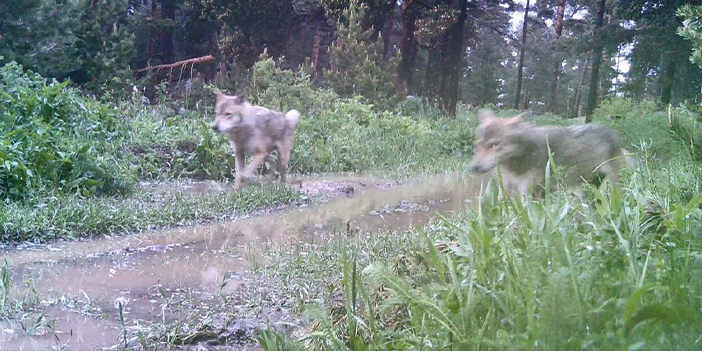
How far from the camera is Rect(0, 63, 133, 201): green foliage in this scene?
7238 millimetres

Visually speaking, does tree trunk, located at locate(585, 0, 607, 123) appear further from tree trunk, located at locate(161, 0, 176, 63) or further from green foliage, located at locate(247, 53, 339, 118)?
tree trunk, located at locate(161, 0, 176, 63)

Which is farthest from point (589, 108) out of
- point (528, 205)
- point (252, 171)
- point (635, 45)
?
point (528, 205)

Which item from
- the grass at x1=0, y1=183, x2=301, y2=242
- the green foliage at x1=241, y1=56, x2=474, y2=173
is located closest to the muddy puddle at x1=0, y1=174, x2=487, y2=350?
the grass at x1=0, y1=183, x2=301, y2=242

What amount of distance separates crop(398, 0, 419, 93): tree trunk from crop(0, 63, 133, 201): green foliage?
1267cm

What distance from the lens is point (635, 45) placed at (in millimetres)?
14484

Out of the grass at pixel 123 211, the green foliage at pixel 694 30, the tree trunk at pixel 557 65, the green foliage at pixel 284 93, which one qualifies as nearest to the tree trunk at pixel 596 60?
the tree trunk at pixel 557 65

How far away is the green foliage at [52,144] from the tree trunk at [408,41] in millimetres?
12672

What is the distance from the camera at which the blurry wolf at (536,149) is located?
6711 millimetres

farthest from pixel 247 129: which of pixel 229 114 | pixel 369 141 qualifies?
pixel 369 141

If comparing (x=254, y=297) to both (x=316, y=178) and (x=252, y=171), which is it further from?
(x=316, y=178)

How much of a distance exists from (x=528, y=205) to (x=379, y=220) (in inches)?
171

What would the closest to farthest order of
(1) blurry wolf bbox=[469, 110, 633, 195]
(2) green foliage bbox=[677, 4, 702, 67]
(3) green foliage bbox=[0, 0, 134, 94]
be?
1. (2) green foliage bbox=[677, 4, 702, 67]
2. (1) blurry wolf bbox=[469, 110, 633, 195]
3. (3) green foliage bbox=[0, 0, 134, 94]

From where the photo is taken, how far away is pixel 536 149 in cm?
693

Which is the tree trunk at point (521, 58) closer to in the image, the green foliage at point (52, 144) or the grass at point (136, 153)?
the grass at point (136, 153)
